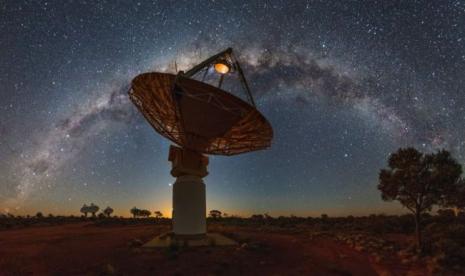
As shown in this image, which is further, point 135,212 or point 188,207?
point 135,212

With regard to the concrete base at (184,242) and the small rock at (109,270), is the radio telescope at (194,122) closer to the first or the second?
the concrete base at (184,242)

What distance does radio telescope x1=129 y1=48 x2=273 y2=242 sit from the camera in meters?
17.8

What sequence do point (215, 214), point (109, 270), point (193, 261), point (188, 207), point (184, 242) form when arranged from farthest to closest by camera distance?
point (215, 214)
point (188, 207)
point (184, 242)
point (193, 261)
point (109, 270)

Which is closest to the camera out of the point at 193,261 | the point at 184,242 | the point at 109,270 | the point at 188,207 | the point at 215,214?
the point at 109,270

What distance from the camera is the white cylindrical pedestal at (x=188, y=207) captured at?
64.8 feet

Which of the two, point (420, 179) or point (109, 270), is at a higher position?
point (420, 179)

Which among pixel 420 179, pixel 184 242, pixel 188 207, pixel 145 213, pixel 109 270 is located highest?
pixel 420 179

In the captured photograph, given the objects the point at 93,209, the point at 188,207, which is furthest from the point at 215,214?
the point at 188,207

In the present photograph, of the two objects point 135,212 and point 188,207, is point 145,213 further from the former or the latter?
point 188,207

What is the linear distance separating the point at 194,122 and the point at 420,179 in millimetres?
14370

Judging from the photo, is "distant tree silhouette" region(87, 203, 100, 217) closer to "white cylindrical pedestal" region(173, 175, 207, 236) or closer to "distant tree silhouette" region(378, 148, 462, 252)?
"white cylindrical pedestal" region(173, 175, 207, 236)

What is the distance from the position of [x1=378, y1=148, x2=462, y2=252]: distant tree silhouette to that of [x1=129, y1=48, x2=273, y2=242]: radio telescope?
8.67m

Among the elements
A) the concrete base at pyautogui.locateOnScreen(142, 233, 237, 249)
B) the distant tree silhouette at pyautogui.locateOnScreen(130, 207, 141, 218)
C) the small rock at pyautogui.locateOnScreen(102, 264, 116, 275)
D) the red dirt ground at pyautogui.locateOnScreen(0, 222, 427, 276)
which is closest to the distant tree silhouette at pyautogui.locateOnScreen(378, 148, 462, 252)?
the red dirt ground at pyautogui.locateOnScreen(0, 222, 427, 276)

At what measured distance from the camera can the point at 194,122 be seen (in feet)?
63.8
